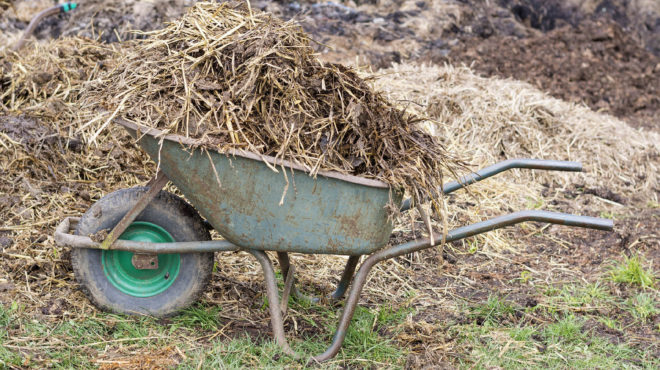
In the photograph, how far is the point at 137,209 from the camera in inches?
112

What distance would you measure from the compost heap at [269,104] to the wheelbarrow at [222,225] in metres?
0.08

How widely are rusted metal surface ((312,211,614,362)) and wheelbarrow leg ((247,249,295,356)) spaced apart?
15 centimetres

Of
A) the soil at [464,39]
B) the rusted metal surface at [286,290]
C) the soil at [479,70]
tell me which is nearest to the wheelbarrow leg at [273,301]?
the rusted metal surface at [286,290]

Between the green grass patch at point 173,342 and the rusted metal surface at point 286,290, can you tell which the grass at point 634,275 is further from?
the rusted metal surface at point 286,290

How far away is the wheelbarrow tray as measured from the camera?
2.61m

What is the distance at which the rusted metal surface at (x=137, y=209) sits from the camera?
283cm

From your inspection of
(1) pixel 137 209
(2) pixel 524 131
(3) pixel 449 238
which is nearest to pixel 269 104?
(1) pixel 137 209

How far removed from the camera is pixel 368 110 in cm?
280

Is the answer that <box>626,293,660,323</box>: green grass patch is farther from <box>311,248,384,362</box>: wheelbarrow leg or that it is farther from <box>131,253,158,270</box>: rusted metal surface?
<box>131,253,158,270</box>: rusted metal surface

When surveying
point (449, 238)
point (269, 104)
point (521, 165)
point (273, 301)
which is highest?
point (269, 104)

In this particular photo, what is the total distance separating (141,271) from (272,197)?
868 mm

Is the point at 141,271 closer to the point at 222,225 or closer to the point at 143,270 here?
the point at 143,270

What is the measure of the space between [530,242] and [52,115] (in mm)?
3195

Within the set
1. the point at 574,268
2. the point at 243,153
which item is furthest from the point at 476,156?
the point at 243,153
